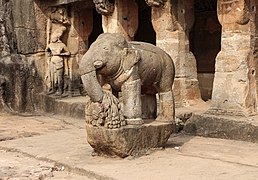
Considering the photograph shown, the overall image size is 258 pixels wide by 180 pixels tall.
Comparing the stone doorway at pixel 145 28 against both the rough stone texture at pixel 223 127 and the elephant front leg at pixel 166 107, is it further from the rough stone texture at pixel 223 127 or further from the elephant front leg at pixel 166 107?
the elephant front leg at pixel 166 107

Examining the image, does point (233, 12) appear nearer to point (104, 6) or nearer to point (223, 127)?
point (223, 127)

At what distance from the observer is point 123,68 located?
4898mm

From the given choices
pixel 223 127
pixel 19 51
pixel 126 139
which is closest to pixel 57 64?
pixel 19 51

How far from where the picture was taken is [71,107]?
9.45m

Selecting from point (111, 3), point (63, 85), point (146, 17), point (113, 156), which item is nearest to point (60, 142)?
point (113, 156)

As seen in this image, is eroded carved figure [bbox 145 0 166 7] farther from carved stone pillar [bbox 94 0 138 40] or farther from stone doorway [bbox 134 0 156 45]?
stone doorway [bbox 134 0 156 45]

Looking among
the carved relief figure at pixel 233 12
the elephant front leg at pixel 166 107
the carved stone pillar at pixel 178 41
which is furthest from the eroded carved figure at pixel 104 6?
the elephant front leg at pixel 166 107

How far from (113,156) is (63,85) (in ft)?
19.8

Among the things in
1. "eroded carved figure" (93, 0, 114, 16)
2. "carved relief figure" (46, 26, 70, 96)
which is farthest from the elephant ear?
"carved relief figure" (46, 26, 70, 96)

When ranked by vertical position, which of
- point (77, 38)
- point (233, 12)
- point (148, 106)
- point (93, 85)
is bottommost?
point (148, 106)

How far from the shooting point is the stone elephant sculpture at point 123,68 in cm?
476

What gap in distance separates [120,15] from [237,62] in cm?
324

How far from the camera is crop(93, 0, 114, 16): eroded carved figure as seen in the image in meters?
8.68

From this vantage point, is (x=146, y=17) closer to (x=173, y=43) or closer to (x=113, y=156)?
(x=173, y=43)
